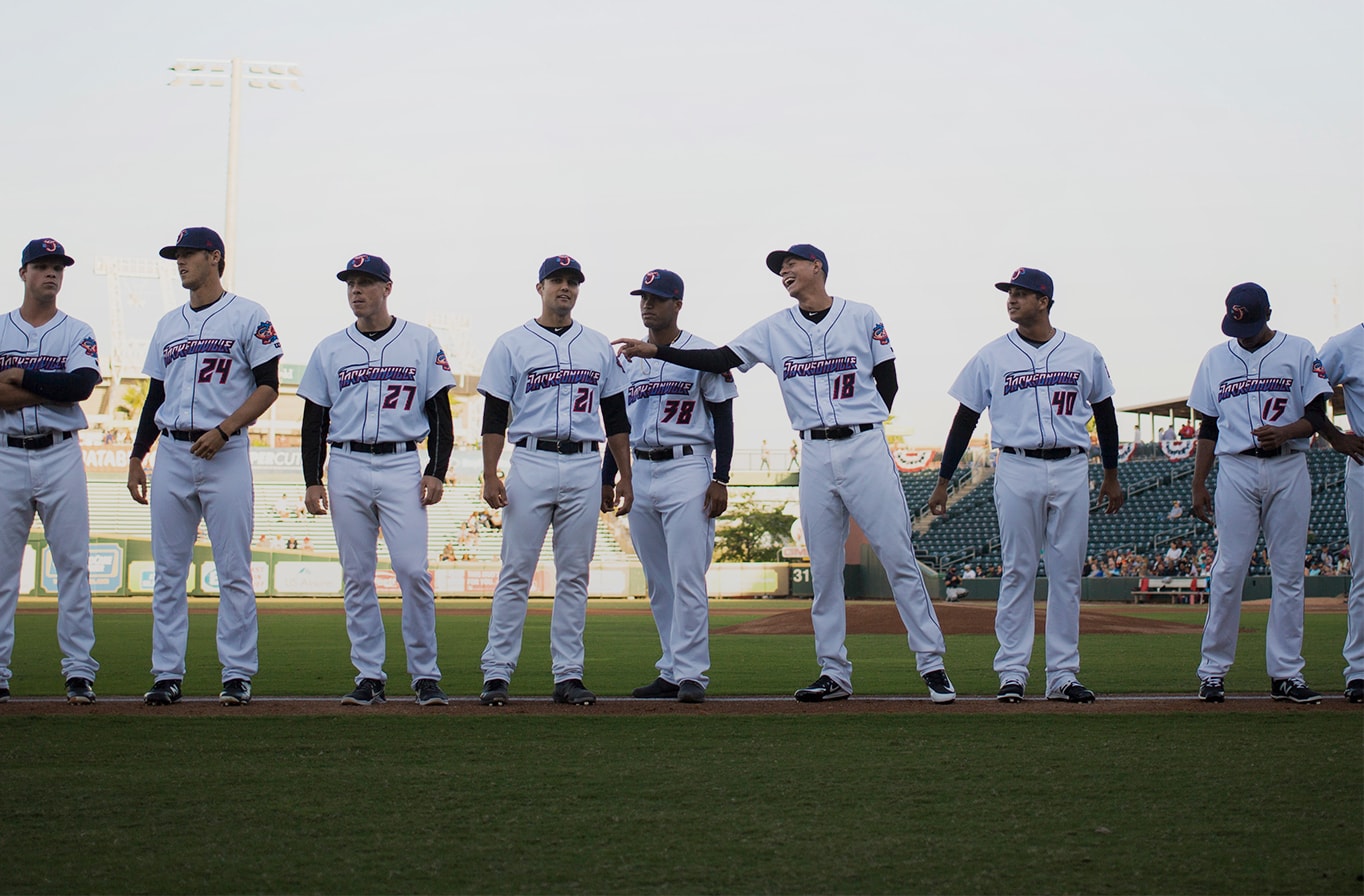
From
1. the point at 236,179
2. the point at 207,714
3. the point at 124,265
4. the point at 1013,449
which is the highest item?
the point at 124,265

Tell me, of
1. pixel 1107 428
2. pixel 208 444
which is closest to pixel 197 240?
pixel 208 444

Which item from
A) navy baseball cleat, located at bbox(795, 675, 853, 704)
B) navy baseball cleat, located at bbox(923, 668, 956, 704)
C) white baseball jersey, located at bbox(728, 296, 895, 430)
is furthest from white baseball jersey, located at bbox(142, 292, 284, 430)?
navy baseball cleat, located at bbox(923, 668, 956, 704)

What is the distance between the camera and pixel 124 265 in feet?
213

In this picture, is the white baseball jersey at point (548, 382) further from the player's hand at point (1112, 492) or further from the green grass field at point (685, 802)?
the player's hand at point (1112, 492)

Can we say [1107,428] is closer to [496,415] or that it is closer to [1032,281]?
[1032,281]

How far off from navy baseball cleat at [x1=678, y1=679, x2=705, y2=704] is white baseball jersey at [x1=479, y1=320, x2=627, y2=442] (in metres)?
1.31

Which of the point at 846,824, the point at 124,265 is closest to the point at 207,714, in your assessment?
the point at 846,824

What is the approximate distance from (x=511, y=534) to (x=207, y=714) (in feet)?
5.25

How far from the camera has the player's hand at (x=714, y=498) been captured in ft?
21.5

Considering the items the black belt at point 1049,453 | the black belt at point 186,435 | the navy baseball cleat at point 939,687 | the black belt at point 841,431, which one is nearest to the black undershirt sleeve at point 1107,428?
the black belt at point 1049,453

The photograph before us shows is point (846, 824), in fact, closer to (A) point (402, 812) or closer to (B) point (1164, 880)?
(B) point (1164, 880)

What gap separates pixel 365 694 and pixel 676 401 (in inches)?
84.6

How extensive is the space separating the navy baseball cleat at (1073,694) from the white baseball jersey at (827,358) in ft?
5.27

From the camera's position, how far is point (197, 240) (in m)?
6.27
